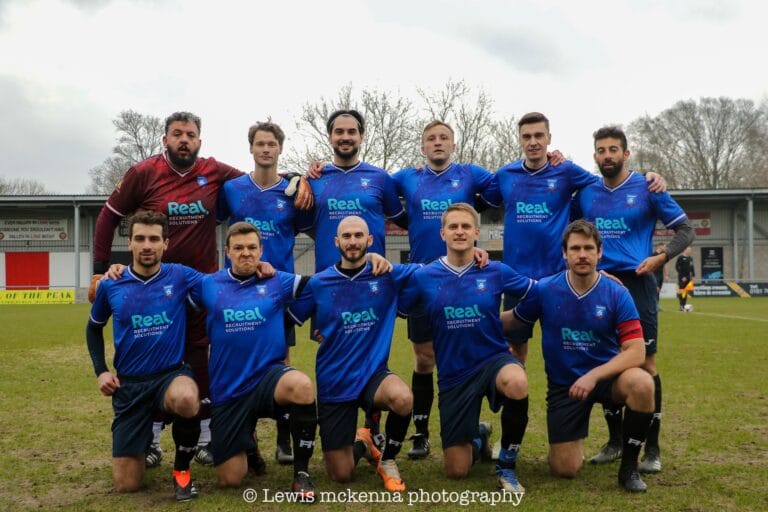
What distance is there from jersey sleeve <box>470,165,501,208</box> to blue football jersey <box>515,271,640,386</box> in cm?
114

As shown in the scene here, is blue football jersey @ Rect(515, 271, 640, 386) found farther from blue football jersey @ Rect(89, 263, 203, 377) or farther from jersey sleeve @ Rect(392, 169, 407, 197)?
blue football jersey @ Rect(89, 263, 203, 377)

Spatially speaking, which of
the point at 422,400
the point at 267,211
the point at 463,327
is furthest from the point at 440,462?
the point at 267,211

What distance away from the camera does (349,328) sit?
4578mm

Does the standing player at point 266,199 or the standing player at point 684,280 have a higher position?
the standing player at point 266,199

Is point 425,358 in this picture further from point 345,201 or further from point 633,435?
point 633,435

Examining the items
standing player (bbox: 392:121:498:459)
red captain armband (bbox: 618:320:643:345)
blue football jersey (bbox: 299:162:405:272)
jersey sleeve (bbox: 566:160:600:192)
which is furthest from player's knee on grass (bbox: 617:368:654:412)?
blue football jersey (bbox: 299:162:405:272)

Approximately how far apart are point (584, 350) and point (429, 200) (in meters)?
1.72

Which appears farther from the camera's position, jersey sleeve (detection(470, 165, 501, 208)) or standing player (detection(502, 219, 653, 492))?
jersey sleeve (detection(470, 165, 501, 208))

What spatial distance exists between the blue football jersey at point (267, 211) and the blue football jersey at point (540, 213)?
6.02 ft

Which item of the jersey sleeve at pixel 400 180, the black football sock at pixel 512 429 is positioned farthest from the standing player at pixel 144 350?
the black football sock at pixel 512 429

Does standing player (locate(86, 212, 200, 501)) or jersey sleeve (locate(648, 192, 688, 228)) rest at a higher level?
jersey sleeve (locate(648, 192, 688, 228))

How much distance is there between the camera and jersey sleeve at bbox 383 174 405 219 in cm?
553

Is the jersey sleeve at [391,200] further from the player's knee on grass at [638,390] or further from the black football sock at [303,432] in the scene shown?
the player's knee on grass at [638,390]

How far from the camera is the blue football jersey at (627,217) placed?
512cm
